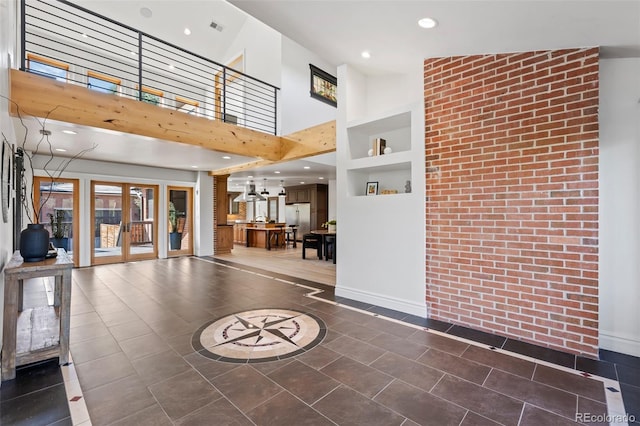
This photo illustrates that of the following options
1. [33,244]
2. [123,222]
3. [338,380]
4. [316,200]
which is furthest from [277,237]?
[338,380]

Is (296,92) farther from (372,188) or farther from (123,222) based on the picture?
(123,222)

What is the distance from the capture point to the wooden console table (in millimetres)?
2074

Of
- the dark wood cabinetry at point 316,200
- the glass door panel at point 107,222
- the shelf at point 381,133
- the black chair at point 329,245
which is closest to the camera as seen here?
the shelf at point 381,133

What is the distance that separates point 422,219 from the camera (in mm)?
3396

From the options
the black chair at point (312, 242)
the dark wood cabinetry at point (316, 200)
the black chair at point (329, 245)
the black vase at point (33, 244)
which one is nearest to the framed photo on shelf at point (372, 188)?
the black chair at point (329, 245)

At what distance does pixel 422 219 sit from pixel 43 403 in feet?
11.6

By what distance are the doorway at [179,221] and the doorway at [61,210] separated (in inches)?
76.6

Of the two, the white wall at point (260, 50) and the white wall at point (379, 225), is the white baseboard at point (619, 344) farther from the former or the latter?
the white wall at point (260, 50)

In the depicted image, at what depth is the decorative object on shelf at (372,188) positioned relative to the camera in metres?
4.15

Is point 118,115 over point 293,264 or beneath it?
over

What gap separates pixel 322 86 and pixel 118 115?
5.35m

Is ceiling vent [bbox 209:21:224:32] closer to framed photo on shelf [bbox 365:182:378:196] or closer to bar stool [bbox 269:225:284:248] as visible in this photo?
bar stool [bbox 269:225:284:248]

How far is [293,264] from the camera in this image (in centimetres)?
697

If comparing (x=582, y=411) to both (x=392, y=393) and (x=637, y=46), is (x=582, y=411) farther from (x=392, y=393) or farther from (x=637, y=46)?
(x=637, y=46)
